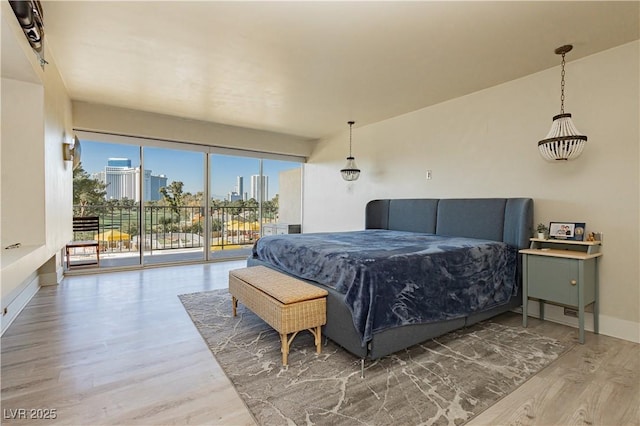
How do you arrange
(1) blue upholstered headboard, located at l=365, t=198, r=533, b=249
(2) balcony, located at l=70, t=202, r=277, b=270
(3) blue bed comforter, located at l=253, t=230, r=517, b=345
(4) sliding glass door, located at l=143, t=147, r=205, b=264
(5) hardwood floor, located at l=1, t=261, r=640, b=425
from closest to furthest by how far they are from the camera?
(5) hardwood floor, located at l=1, t=261, r=640, b=425
(3) blue bed comforter, located at l=253, t=230, r=517, b=345
(1) blue upholstered headboard, located at l=365, t=198, r=533, b=249
(2) balcony, located at l=70, t=202, r=277, b=270
(4) sliding glass door, located at l=143, t=147, r=205, b=264

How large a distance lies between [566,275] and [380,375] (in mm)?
1868

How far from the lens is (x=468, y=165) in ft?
12.7

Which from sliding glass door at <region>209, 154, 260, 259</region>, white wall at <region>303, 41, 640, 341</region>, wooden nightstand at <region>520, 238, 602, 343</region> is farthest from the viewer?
sliding glass door at <region>209, 154, 260, 259</region>

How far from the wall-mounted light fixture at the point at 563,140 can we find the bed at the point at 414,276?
0.56 meters

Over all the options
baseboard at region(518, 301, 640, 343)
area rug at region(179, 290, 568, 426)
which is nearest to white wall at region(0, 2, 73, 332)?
area rug at region(179, 290, 568, 426)

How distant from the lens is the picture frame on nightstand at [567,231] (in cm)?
282

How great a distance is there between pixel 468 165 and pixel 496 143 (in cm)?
41

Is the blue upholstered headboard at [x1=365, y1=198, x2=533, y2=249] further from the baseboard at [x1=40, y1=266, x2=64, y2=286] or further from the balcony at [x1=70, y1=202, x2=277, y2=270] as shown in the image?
the baseboard at [x1=40, y1=266, x2=64, y2=286]

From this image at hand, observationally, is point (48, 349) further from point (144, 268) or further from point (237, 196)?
point (237, 196)

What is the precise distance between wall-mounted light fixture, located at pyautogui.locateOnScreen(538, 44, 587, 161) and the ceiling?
1.72ft

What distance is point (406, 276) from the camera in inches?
88.4

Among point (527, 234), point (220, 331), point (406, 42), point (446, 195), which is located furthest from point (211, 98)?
point (527, 234)

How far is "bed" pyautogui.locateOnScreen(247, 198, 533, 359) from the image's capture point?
2096mm

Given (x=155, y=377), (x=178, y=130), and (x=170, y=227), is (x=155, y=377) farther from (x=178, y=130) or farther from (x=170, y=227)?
(x=170, y=227)
